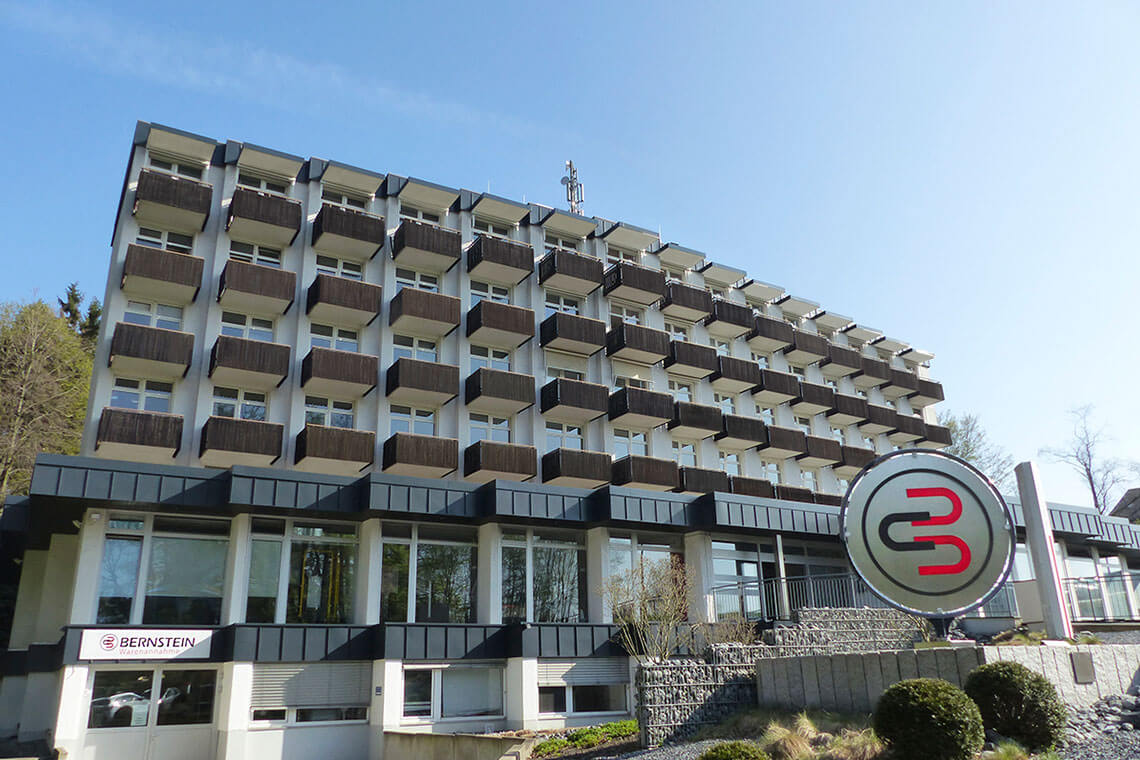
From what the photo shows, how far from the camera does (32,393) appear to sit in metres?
38.6

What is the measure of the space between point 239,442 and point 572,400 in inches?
522

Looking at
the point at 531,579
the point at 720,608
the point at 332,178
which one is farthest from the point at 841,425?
the point at 332,178

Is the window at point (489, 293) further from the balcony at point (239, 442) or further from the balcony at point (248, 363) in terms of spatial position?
the balcony at point (239, 442)

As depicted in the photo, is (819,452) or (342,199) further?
(819,452)

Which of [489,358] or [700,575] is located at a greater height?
[489,358]

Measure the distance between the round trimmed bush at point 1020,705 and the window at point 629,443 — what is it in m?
23.8

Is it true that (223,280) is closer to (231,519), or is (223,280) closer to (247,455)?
(247,455)

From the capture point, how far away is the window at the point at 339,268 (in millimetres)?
33875

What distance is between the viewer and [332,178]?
3494 cm

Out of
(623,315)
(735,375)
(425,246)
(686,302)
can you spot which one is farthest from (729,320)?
(425,246)

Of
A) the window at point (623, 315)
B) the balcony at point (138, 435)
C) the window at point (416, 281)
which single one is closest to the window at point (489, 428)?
the window at point (416, 281)

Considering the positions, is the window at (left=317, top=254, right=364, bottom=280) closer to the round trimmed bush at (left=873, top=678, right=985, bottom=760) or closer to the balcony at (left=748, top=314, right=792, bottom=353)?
the balcony at (left=748, top=314, right=792, bottom=353)

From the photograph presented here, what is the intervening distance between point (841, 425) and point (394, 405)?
2635 cm

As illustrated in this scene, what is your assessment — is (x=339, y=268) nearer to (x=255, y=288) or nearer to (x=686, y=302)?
(x=255, y=288)
